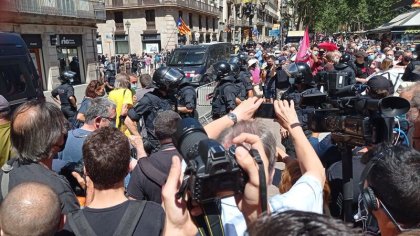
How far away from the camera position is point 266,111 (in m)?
2.11

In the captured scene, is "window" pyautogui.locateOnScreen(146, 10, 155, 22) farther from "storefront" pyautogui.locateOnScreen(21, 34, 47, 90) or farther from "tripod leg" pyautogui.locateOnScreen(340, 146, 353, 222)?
"tripod leg" pyautogui.locateOnScreen(340, 146, 353, 222)

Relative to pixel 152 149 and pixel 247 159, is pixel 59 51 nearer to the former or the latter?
pixel 152 149

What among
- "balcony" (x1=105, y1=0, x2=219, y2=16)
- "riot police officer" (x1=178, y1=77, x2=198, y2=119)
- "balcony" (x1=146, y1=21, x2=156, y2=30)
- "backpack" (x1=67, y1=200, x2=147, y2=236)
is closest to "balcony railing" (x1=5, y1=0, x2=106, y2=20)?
"riot police officer" (x1=178, y1=77, x2=198, y2=119)

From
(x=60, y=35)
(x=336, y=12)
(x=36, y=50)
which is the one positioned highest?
(x=336, y=12)

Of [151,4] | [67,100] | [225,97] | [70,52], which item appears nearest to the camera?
[225,97]

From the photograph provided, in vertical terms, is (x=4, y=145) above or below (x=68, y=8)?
below

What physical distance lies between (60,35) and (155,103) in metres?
19.9

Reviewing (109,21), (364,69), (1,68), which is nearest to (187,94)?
(1,68)

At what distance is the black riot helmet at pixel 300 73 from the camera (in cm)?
457

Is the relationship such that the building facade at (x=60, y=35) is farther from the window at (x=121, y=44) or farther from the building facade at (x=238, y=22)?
the building facade at (x=238, y=22)

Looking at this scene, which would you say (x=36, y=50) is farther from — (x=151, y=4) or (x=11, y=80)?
(x=151, y=4)

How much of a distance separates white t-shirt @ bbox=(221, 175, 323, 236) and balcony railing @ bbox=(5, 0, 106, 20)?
17.9m

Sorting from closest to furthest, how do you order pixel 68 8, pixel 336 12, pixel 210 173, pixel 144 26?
pixel 210 173 → pixel 68 8 → pixel 144 26 → pixel 336 12

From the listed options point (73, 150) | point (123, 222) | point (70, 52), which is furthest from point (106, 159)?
point (70, 52)
